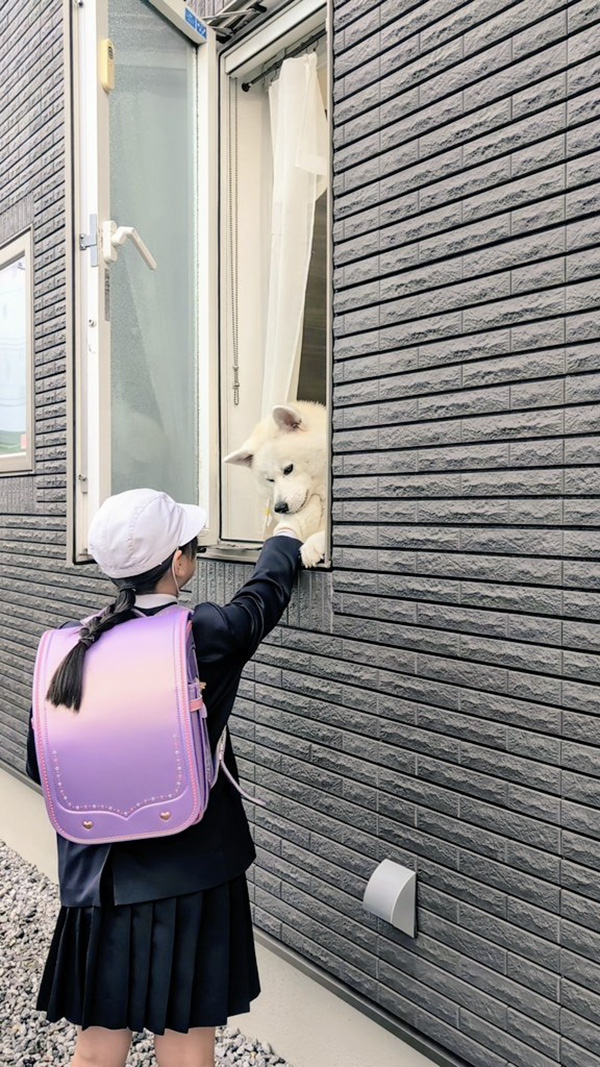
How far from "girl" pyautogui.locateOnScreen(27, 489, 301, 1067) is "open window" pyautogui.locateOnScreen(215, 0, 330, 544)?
132 cm

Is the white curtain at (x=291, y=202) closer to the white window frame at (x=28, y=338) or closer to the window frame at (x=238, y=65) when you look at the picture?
the window frame at (x=238, y=65)

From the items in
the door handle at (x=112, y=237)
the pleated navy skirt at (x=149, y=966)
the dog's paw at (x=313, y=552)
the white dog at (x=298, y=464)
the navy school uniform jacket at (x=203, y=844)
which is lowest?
the pleated navy skirt at (x=149, y=966)

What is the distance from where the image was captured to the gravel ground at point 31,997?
242cm

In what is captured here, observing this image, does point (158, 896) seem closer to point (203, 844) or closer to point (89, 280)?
point (203, 844)

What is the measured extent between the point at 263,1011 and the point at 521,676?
144 centimetres

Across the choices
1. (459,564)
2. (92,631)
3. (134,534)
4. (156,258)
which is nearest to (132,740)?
(92,631)

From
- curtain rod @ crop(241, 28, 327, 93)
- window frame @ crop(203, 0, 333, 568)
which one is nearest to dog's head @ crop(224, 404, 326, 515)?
window frame @ crop(203, 0, 333, 568)

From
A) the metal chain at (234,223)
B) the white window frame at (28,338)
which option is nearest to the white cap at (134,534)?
the metal chain at (234,223)

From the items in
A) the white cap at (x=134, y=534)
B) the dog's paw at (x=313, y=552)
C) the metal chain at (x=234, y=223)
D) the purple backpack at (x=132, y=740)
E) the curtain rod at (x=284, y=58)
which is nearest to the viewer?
the purple backpack at (x=132, y=740)

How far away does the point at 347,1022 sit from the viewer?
7.74 feet

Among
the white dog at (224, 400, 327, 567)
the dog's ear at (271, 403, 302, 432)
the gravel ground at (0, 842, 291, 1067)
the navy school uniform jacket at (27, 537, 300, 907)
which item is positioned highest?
the dog's ear at (271, 403, 302, 432)

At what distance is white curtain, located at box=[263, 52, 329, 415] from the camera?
3.04 meters

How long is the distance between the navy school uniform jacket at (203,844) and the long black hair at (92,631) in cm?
14

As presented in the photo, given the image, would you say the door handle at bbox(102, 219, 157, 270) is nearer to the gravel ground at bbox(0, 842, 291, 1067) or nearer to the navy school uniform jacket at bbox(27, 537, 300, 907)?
the navy school uniform jacket at bbox(27, 537, 300, 907)
